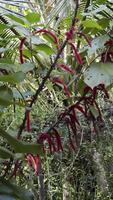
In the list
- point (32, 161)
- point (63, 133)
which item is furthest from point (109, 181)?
point (32, 161)

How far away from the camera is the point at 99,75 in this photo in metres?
0.69

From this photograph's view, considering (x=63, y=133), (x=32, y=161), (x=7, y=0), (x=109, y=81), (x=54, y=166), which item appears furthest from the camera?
(x=54, y=166)

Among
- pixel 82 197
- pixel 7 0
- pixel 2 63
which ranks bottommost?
pixel 2 63

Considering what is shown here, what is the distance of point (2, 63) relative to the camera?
643mm

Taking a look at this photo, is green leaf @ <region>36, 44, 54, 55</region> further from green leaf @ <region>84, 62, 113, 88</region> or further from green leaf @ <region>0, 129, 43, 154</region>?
green leaf @ <region>0, 129, 43, 154</region>

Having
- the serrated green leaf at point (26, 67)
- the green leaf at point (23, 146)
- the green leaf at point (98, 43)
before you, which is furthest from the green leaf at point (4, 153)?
the green leaf at point (98, 43)

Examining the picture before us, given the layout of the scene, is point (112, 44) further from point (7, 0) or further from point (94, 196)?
point (94, 196)

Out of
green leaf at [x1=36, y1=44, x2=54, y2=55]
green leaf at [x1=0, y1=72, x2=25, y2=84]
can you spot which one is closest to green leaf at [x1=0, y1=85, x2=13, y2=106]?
green leaf at [x1=0, y1=72, x2=25, y2=84]

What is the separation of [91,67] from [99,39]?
0.20ft

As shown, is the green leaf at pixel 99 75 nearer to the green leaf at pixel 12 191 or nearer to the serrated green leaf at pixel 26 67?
the serrated green leaf at pixel 26 67

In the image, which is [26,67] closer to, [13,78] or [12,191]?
[13,78]

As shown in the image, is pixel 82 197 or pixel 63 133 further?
pixel 82 197

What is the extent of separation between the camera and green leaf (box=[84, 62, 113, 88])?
677mm

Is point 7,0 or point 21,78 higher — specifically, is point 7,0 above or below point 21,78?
above
